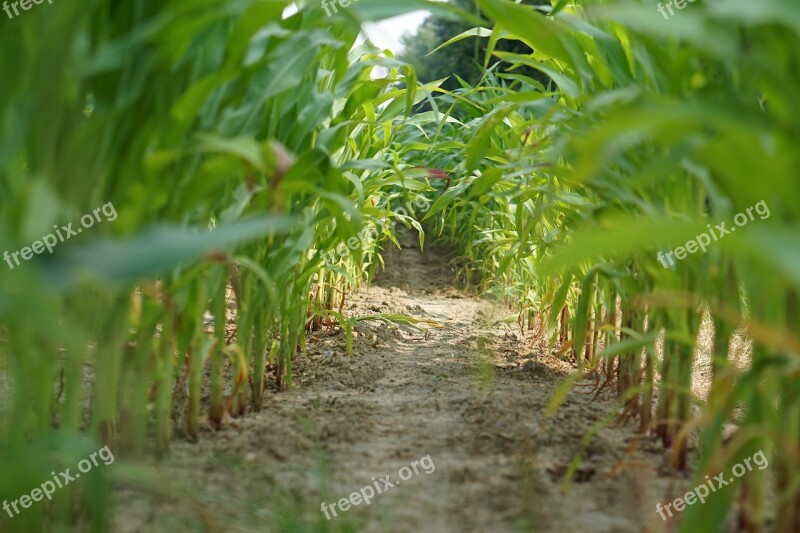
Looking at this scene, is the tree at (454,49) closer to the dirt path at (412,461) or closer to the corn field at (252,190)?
the dirt path at (412,461)

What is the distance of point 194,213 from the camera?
1.08 meters

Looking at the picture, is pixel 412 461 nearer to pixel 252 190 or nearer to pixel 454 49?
pixel 252 190

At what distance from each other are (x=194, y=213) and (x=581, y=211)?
0.78 meters

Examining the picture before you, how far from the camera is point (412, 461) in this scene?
1234mm

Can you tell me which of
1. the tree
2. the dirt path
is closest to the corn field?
the dirt path

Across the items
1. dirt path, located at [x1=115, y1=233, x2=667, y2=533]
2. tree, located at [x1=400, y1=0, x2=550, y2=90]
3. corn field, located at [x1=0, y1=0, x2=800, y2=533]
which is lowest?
dirt path, located at [x1=115, y1=233, x2=667, y2=533]


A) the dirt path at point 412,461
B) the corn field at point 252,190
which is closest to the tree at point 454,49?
the dirt path at point 412,461

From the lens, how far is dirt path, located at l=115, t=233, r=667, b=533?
932 millimetres

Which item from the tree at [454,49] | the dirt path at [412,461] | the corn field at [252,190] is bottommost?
the dirt path at [412,461]

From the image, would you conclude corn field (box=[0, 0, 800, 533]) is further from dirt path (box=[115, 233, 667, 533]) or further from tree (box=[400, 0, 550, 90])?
tree (box=[400, 0, 550, 90])

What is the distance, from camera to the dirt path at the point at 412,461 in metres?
0.93

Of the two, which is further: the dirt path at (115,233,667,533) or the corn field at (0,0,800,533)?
the dirt path at (115,233,667,533)

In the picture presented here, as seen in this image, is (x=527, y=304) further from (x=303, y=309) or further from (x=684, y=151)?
(x=684, y=151)

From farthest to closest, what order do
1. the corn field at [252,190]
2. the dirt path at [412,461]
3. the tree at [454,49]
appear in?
1. the tree at [454,49]
2. the dirt path at [412,461]
3. the corn field at [252,190]
